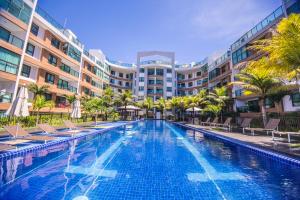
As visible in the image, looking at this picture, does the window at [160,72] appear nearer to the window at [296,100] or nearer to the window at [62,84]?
the window at [62,84]

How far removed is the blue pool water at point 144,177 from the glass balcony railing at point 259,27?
801 inches

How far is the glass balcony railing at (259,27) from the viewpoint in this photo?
18969 mm

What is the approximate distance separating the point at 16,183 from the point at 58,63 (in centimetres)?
2587

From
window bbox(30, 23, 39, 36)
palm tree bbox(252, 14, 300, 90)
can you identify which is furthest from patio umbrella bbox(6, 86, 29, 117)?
window bbox(30, 23, 39, 36)

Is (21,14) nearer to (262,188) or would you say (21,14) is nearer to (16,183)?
(16,183)

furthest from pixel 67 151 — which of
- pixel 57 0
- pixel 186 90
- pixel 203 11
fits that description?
pixel 186 90

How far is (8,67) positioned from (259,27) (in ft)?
103

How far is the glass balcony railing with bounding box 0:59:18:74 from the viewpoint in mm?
15825

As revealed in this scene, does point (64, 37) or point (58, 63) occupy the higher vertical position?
point (64, 37)

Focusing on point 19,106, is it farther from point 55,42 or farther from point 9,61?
point 55,42

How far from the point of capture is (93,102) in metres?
23.7

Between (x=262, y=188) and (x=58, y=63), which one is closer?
(x=262, y=188)

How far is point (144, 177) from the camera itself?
198 inches

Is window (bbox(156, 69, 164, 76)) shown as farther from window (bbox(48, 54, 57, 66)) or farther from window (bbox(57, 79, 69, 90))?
window (bbox(48, 54, 57, 66))
